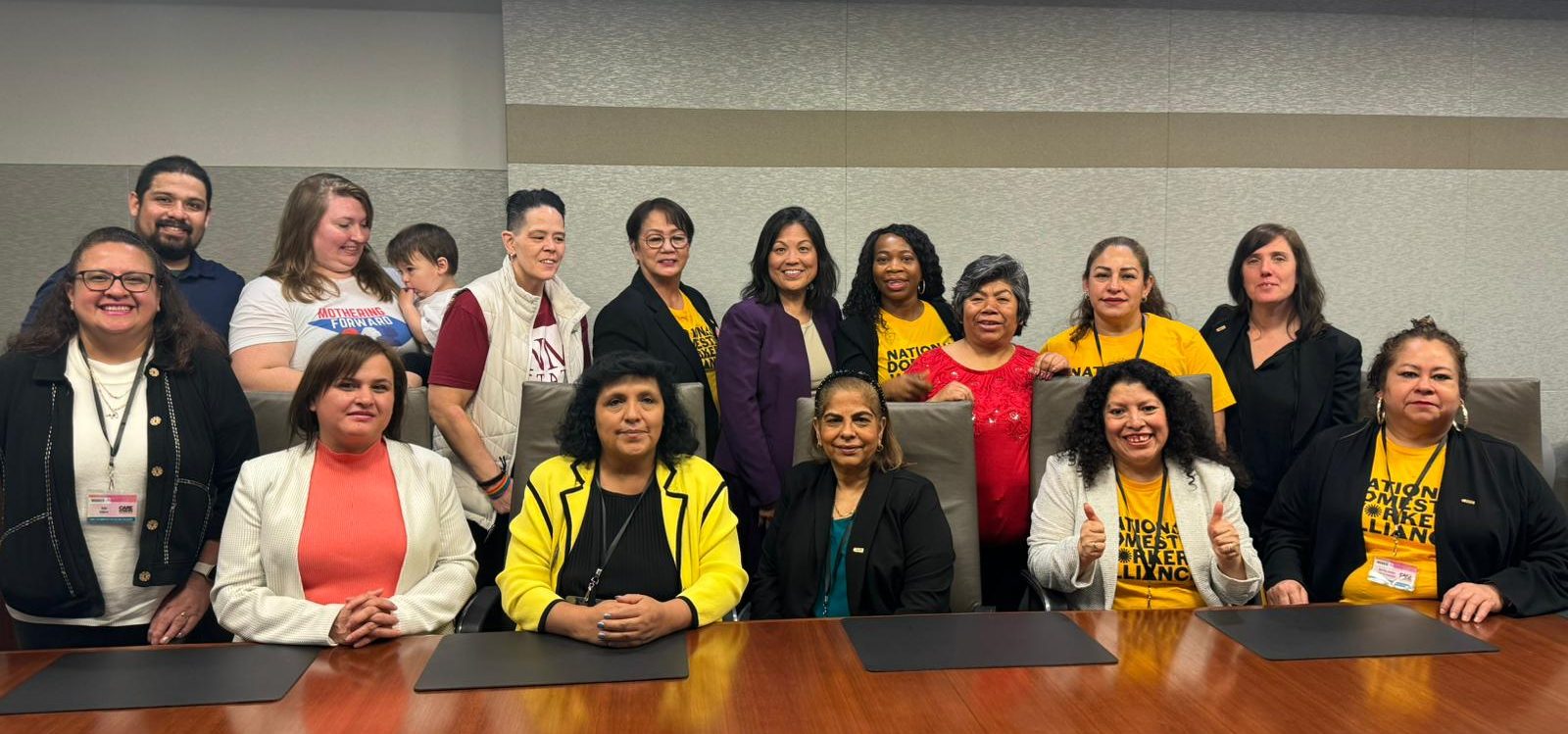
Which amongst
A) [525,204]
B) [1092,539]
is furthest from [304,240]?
[1092,539]

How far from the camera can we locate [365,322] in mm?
2924

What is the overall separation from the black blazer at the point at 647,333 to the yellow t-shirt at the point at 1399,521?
184 cm

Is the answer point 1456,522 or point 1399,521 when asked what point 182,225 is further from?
point 1456,522

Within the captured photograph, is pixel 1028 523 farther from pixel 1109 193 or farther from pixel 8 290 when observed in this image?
pixel 8 290

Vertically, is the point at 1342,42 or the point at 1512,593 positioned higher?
the point at 1342,42

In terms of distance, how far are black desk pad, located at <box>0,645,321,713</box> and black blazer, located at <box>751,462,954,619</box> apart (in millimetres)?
1065

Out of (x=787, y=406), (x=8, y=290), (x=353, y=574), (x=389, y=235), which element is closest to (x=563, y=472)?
(x=353, y=574)

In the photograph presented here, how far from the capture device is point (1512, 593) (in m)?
2.15

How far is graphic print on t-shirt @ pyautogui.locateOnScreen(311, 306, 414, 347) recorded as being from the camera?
2857 millimetres

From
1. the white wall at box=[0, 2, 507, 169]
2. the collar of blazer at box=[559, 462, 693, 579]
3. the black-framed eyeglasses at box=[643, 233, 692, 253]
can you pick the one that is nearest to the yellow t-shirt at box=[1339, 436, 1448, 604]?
the collar of blazer at box=[559, 462, 693, 579]

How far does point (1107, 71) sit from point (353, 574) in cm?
394

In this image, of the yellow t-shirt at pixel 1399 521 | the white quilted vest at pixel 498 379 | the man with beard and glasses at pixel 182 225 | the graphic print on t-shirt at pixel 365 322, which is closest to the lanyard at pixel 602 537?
the white quilted vest at pixel 498 379

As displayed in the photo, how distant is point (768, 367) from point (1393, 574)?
67.9 inches

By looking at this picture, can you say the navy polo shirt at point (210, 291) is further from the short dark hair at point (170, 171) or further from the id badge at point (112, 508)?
the id badge at point (112, 508)
